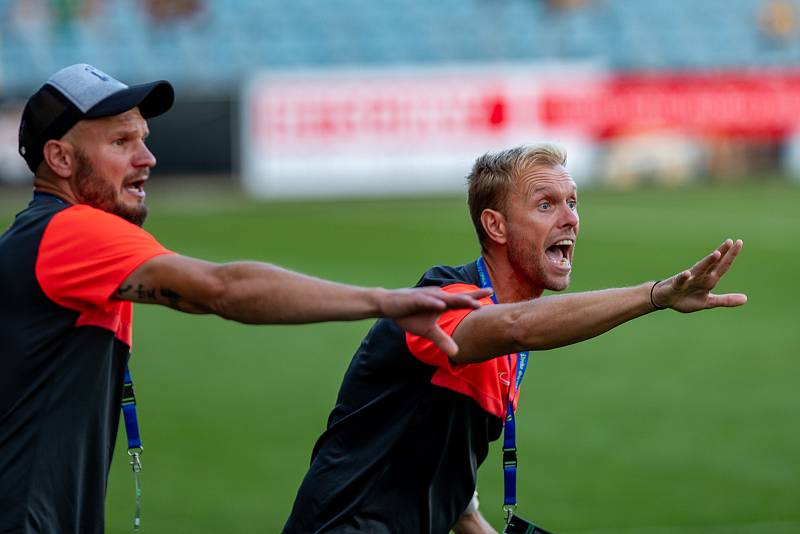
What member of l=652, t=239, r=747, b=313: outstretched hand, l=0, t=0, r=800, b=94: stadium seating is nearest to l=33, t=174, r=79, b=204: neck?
l=652, t=239, r=747, b=313: outstretched hand

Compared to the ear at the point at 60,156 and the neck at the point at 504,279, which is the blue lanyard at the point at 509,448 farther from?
the ear at the point at 60,156

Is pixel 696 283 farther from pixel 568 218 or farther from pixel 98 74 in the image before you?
pixel 98 74

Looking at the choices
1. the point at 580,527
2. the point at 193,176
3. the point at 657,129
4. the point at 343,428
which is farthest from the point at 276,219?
the point at 343,428

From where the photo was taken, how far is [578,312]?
379 cm

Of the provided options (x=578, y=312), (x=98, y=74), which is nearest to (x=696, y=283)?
(x=578, y=312)

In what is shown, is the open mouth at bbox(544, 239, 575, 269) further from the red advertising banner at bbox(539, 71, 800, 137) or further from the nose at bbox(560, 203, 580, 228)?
the red advertising banner at bbox(539, 71, 800, 137)

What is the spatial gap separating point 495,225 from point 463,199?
26298 mm

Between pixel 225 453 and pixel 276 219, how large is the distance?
16538 millimetres

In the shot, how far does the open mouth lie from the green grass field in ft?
12.2

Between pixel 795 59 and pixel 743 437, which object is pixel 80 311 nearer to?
pixel 743 437

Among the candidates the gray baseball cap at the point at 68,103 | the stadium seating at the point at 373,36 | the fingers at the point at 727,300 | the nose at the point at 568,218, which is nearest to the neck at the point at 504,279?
the nose at the point at 568,218

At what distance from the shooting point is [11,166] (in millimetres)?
29109

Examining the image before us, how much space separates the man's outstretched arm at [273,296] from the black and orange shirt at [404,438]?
0.66 metres

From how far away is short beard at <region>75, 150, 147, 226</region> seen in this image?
12.5 feet
